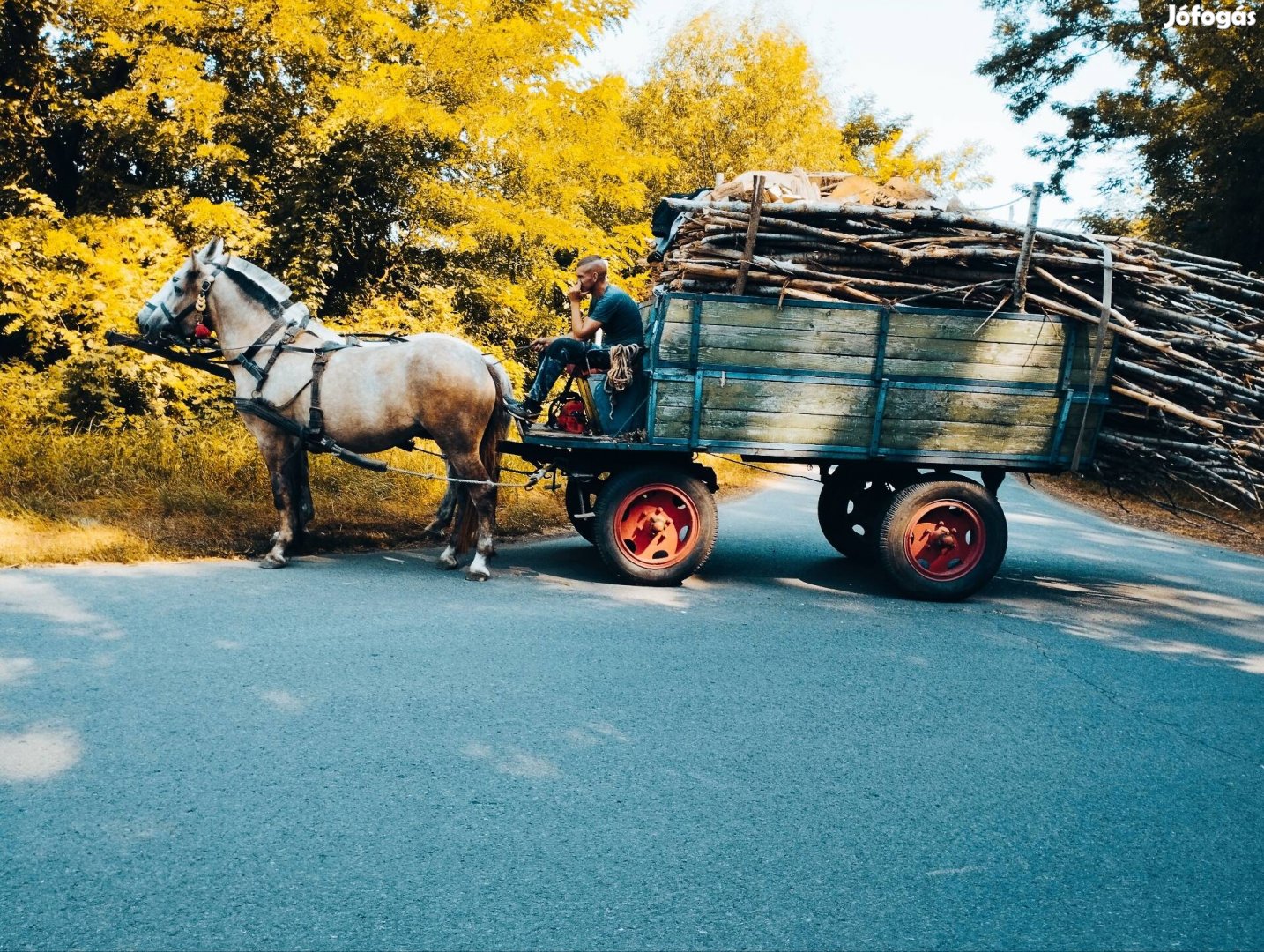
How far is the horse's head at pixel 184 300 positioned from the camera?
7.10m

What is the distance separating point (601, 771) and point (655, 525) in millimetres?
3449

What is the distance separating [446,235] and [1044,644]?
34.2 ft

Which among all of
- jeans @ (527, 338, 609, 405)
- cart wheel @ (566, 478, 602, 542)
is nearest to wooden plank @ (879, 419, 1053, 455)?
jeans @ (527, 338, 609, 405)

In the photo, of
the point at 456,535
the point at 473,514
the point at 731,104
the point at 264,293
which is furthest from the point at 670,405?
the point at 731,104

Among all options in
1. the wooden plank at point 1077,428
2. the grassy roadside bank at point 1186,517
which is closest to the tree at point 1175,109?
the grassy roadside bank at point 1186,517

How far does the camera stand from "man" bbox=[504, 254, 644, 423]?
7059mm

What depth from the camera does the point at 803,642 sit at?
5738mm

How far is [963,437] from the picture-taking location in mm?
6906

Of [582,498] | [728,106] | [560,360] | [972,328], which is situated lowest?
[582,498]

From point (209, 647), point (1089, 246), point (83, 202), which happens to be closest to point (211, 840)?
point (209, 647)

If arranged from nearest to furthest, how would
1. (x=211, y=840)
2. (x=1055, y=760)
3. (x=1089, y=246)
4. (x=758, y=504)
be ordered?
(x=211, y=840), (x=1055, y=760), (x=1089, y=246), (x=758, y=504)

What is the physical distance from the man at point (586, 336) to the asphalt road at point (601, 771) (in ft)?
5.17

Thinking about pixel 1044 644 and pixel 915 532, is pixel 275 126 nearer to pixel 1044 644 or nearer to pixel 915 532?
pixel 915 532

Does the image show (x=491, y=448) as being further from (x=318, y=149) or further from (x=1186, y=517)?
(x=1186, y=517)
